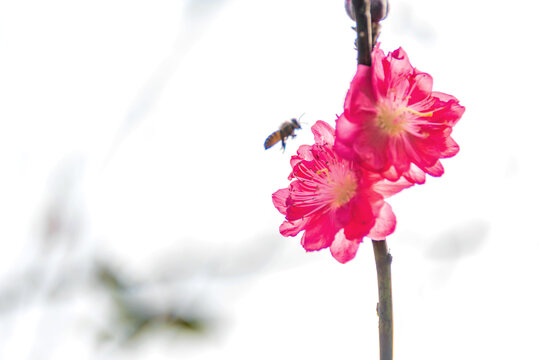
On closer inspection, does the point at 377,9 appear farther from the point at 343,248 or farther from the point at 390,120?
the point at 343,248

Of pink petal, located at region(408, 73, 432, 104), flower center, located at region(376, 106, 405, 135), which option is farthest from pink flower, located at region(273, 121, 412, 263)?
pink petal, located at region(408, 73, 432, 104)

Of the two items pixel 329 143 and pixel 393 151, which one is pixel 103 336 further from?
pixel 393 151

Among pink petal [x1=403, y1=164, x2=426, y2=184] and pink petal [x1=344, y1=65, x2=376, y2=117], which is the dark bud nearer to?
pink petal [x1=344, y1=65, x2=376, y2=117]

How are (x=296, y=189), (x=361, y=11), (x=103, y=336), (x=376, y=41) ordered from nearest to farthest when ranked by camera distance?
(x=361, y=11)
(x=376, y=41)
(x=296, y=189)
(x=103, y=336)

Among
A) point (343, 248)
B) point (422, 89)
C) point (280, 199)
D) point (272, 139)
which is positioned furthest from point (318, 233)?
point (422, 89)

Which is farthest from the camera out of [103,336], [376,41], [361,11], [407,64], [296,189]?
[103,336]

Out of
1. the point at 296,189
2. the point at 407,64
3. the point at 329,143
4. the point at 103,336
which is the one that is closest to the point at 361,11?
the point at 407,64
